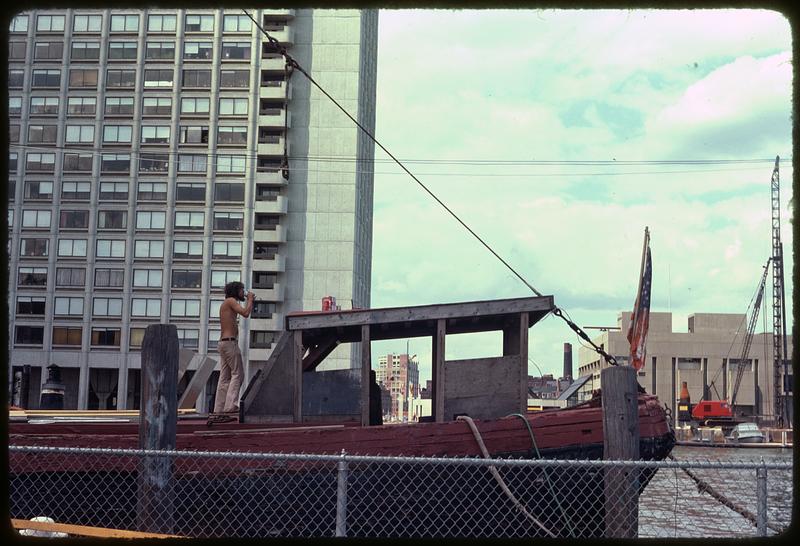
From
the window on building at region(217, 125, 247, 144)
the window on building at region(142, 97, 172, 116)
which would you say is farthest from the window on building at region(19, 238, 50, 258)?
the window on building at region(217, 125, 247, 144)

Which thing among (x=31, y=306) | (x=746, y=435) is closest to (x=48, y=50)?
(x=31, y=306)

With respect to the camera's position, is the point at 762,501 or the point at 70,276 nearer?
the point at 762,501

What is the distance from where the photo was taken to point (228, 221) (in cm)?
7388

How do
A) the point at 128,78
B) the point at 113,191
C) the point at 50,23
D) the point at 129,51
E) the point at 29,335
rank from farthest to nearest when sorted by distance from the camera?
1. the point at 50,23
2. the point at 129,51
3. the point at 128,78
4. the point at 113,191
5. the point at 29,335

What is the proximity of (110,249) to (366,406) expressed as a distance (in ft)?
213

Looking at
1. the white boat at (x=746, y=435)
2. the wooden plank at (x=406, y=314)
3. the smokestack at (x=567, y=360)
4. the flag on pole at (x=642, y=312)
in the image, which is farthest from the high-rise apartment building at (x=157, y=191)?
the wooden plank at (x=406, y=314)

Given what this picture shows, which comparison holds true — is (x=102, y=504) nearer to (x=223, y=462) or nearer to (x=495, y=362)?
(x=223, y=462)

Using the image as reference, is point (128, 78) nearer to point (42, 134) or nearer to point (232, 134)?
point (42, 134)

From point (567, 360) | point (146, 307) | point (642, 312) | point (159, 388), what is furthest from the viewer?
point (567, 360)

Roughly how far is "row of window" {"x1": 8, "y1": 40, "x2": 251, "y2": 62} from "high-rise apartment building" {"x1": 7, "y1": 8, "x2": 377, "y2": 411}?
12cm

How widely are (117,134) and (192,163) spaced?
646 centimetres

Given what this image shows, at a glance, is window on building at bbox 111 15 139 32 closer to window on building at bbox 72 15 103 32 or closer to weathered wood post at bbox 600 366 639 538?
window on building at bbox 72 15 103 32

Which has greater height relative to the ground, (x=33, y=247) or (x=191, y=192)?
(x=191, y=192)

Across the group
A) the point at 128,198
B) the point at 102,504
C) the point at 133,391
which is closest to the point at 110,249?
the point at 128,198
